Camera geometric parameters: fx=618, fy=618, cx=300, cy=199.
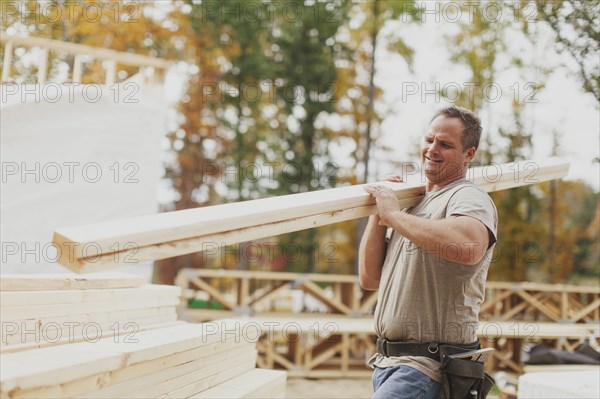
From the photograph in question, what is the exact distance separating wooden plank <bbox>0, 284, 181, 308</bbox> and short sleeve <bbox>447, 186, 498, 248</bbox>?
7.39 ft

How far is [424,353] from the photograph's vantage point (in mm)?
2861

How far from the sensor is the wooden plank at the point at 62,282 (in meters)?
3.34

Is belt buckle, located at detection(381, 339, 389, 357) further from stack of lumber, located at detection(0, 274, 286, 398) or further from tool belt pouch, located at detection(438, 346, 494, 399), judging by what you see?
stack of lumber, located at detection(0, 274, 286, 398)

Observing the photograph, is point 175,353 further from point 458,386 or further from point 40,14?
point 40,14

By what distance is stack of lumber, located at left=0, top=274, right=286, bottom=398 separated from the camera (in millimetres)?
2590

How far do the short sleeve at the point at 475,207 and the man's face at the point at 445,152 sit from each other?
0.23 m

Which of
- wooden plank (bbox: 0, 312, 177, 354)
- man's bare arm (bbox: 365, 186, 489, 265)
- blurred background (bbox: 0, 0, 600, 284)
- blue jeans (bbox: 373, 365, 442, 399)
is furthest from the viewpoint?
blurred background (bbox: 0, 0, 600, 284)

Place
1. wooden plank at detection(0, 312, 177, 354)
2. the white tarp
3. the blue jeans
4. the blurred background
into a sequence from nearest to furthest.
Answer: the blue jeans, wooden plank at detection(0, 312, 177, 354), the white tarp, the blurred background

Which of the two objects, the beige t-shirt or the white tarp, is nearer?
the beige t-shirt

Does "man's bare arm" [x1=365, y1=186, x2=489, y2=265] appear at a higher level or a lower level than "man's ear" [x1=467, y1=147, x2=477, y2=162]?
lower

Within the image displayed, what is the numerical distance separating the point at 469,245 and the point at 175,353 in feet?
5.85

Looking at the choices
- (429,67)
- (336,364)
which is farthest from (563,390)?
(429,67)

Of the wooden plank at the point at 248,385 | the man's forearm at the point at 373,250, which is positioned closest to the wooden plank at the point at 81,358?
the wooden plank at the point at 248,385

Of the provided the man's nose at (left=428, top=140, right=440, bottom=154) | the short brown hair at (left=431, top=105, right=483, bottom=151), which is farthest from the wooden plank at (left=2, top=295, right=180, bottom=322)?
the short brown hair at (left=431, top=105, right=483, bottom=151)
